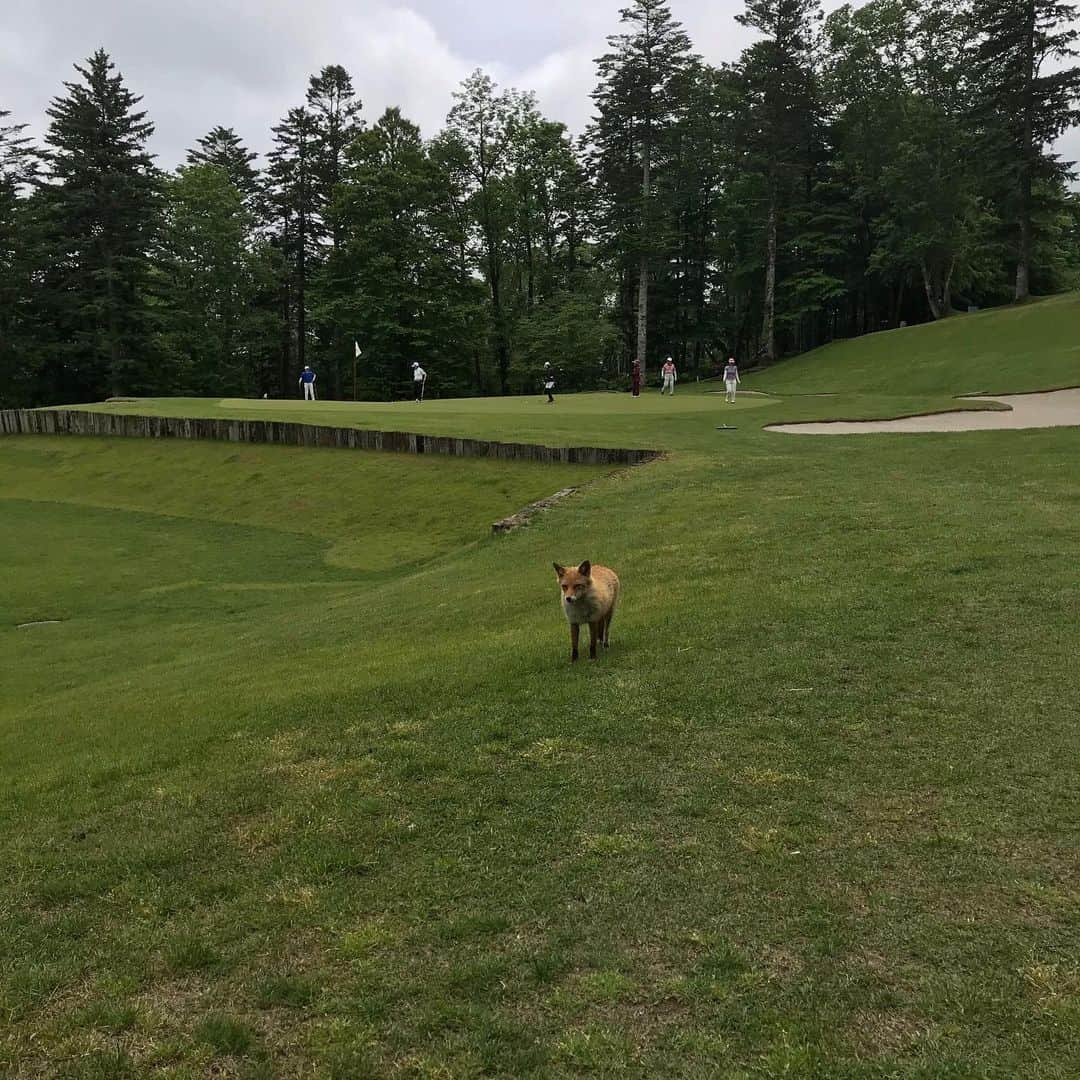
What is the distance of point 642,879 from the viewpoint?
4309 mm

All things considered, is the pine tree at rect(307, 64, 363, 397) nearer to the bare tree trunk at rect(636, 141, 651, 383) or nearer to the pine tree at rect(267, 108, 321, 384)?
the pine tree at rect(267, 108, 321, 384)

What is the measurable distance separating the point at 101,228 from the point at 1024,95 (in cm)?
5536

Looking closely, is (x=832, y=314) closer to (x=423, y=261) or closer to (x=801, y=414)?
(x=423, y=261)

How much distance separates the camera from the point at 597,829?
4852 millimetres

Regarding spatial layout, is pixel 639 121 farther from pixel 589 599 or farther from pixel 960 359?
pixel 589 599

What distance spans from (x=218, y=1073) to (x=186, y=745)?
4193 millimetres

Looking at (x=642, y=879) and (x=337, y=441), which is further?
(x=337, y=441)

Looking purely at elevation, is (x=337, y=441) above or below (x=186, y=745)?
above

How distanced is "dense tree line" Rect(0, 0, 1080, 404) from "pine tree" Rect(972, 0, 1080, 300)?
0.41 ft

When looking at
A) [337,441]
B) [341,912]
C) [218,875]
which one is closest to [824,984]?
[341,912]

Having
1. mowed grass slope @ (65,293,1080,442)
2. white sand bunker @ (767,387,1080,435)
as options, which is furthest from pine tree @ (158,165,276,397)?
white sand bunker @ (767,387,1080,435)

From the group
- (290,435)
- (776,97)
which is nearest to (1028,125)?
(776,97)

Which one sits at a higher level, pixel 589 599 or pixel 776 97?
pixel 776 97

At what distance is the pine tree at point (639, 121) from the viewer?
4944 cm
